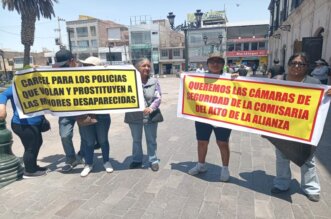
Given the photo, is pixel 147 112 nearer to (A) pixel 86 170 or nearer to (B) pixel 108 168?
(B) pixel 108 168

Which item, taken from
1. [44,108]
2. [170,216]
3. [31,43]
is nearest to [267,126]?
[170,216]

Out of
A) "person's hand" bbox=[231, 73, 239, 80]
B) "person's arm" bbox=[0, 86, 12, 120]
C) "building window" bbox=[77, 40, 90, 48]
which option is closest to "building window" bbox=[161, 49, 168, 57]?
"building window" bbox=[77, 40, 90, 48]

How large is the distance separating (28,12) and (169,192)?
74.1 ft

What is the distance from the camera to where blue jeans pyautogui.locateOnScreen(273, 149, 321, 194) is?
9.29 feet

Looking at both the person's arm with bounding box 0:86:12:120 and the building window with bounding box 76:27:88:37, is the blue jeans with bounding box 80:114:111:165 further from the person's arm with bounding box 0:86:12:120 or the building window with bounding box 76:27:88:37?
the building window with bounding box 76:27:88:37

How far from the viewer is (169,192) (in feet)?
10.5

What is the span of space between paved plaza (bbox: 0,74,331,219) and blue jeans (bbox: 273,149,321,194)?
127 millimetres

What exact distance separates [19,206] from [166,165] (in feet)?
7.06

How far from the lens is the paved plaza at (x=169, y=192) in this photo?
2.76 metres

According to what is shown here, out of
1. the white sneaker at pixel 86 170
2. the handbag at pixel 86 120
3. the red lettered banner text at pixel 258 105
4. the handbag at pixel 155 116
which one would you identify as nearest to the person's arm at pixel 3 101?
the handbag at pixel 86 120

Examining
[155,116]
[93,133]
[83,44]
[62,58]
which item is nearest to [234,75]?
[155,116]

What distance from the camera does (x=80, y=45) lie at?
54.6 m

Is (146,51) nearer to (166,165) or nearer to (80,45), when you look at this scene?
(80,45)

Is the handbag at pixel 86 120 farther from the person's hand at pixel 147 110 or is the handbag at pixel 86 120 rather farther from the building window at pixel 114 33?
the building window at pixel 114 33
